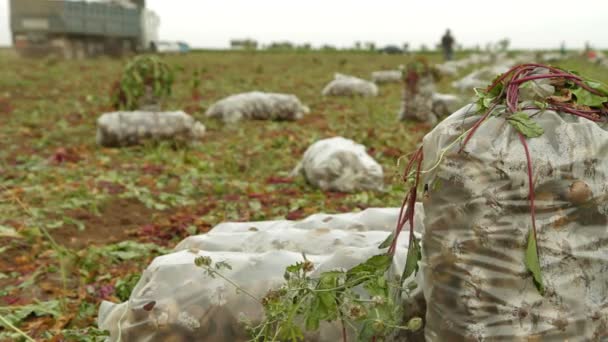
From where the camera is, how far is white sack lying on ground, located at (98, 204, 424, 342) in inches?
85.4

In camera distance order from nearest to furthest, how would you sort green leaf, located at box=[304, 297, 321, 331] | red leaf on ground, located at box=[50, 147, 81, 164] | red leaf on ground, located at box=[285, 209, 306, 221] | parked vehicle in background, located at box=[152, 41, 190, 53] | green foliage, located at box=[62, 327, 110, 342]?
green leaf, located at box=[304, 297, 321, 331]
green foliage, located at box=[62, 327, 110, 342]
red leaf on ground, located at box=[285, 209, 306, 221]
red leaf on ground, located at box=[50, 147, 81, 164]
parked vehicle in background, located at box=[152, 41, 190, 53]

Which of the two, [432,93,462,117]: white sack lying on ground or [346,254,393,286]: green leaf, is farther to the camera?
[432,93,462,117]: white sack lying on ground

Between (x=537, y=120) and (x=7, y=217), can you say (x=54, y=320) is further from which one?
(x=537, y=120)

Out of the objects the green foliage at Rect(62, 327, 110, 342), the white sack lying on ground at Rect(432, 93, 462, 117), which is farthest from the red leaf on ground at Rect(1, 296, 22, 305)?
the white sack lying on ground at Rect(432, 93, 462, 117)

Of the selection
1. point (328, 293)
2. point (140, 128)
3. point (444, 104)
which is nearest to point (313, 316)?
point (328, 293)

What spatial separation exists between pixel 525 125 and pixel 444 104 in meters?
7.60

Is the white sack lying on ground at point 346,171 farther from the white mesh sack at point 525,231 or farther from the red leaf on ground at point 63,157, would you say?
the white mesh sack at point 525,231

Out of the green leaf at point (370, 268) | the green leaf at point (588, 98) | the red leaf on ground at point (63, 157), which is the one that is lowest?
the red leaf on ground at point (63, 157)

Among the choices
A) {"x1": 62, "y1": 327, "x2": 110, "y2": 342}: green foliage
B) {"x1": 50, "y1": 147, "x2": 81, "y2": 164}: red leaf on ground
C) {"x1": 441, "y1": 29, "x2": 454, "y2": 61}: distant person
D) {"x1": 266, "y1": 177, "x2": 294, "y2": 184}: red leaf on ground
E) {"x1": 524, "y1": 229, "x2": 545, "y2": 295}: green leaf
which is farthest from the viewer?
{"x1": 441, "y1": 29, "x2": 454, "y2": 61}: distant person

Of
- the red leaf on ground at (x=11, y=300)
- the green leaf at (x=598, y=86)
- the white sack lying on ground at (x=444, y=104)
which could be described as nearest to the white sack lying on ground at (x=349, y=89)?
the white sack lying on ground at (x=444, y=104)

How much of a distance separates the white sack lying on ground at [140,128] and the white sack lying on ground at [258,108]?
185cm

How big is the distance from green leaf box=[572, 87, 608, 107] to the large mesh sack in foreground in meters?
0.01

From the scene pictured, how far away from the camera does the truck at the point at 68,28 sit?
928 inches

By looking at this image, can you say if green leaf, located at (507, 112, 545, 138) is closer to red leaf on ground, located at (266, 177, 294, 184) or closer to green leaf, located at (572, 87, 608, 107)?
green leaf, located at (572, 87, 608, 107)
